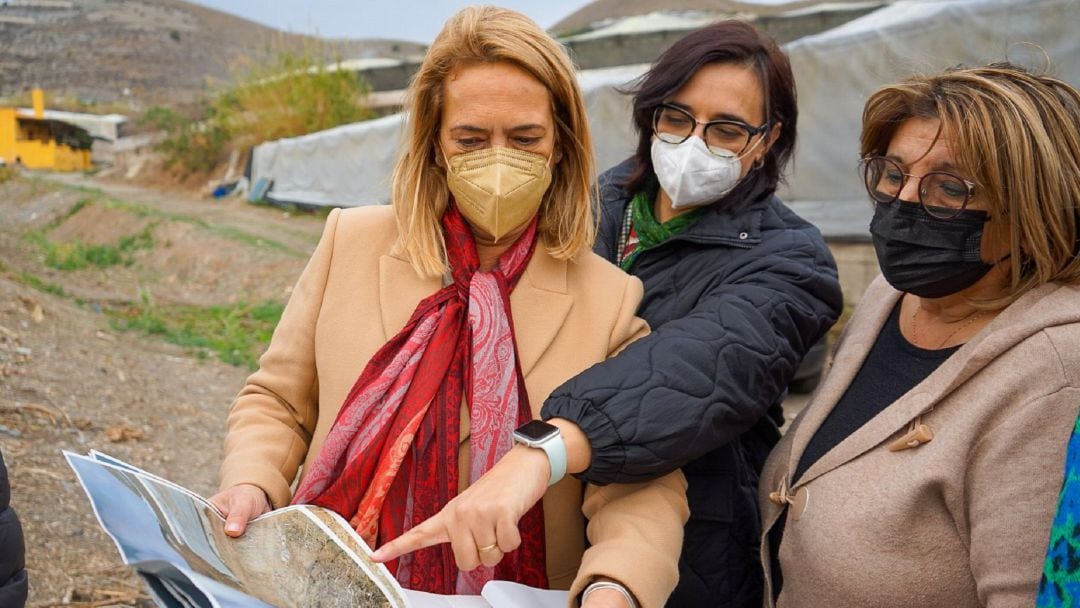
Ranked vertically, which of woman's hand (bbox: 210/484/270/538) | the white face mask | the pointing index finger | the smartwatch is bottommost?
woman's hand (bbox: 210/484/270/538)

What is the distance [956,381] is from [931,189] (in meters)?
0.35

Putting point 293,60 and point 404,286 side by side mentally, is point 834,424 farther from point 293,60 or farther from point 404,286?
point 293,60

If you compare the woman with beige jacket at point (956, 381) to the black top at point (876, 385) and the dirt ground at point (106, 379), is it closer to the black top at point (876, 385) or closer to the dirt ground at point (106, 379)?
the black top at point (876, 385)

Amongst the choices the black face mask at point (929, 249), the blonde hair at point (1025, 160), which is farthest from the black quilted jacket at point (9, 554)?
the blonde hair at point (1025, 160)

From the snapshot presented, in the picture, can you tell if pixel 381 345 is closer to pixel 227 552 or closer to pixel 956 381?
pixel 227 552

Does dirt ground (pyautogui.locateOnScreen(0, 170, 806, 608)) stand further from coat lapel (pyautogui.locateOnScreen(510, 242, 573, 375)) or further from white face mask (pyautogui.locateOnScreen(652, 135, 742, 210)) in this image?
white face mask (pyautogui.locateOnScreen(652, 135, 742, 210))

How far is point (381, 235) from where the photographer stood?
1.83m

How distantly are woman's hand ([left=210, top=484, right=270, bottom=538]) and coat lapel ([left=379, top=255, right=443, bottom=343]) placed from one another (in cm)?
35

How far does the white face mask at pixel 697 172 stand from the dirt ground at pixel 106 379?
2558 millimetres

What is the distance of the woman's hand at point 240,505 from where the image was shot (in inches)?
60.2

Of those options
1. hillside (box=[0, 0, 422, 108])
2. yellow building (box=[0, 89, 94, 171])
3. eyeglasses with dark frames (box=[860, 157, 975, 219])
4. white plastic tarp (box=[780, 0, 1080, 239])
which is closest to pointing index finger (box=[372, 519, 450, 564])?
eyeglasses with dark frames (box=[860, 157, 975, 219])

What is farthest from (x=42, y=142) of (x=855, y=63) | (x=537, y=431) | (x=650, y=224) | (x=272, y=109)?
(x=537, y=431)

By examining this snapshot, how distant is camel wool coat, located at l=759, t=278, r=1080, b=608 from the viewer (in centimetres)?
135

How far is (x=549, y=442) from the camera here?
1.43m
